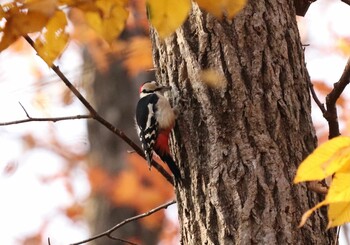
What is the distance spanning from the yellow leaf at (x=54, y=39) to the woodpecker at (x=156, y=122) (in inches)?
48.6

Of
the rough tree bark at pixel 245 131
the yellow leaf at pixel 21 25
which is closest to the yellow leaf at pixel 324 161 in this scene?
the yellow leaf at pixel 21 25

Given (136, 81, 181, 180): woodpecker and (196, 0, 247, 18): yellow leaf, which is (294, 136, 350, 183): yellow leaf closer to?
(196, 0, 247, 18): yellow leaf

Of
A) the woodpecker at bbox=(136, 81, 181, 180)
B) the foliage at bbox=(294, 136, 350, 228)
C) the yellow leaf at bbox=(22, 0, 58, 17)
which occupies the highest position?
the woodpecker at bbox=(136, 81, 181, 180)

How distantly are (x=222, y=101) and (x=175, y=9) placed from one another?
1.31 metres

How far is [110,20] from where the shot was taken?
1.71 meters

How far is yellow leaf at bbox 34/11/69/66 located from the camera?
172 cm

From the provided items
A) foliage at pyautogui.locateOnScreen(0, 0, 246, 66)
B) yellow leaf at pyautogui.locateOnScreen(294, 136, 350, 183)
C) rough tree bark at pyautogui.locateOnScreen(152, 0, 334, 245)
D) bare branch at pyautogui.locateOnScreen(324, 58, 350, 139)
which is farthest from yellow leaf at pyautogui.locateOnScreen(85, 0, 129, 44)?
bare branch at pyautogui.locateOnScreen(324, 58, 350, 139)

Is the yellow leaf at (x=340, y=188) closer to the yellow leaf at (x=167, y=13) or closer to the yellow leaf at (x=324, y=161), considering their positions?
the yellow leaf at (x=324, y=161)

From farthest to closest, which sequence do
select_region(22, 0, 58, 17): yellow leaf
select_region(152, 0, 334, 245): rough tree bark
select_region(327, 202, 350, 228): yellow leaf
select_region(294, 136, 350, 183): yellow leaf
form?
select_region(152, 0, 334, 245): rough tree bark → select_region(327, 202, 350, 228): yellow leaf → select_region(294, 136, 350, 183): yellow leaf → select_region(22, 0, 58, 17): yellow leaf

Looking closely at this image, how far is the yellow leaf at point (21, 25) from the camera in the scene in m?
1.50

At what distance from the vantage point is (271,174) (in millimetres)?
2611

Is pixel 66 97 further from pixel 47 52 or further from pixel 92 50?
pixel 92 50

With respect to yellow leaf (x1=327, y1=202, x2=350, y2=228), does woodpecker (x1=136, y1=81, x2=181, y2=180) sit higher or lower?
higher

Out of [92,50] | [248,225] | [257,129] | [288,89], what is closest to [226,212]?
[248,225]
